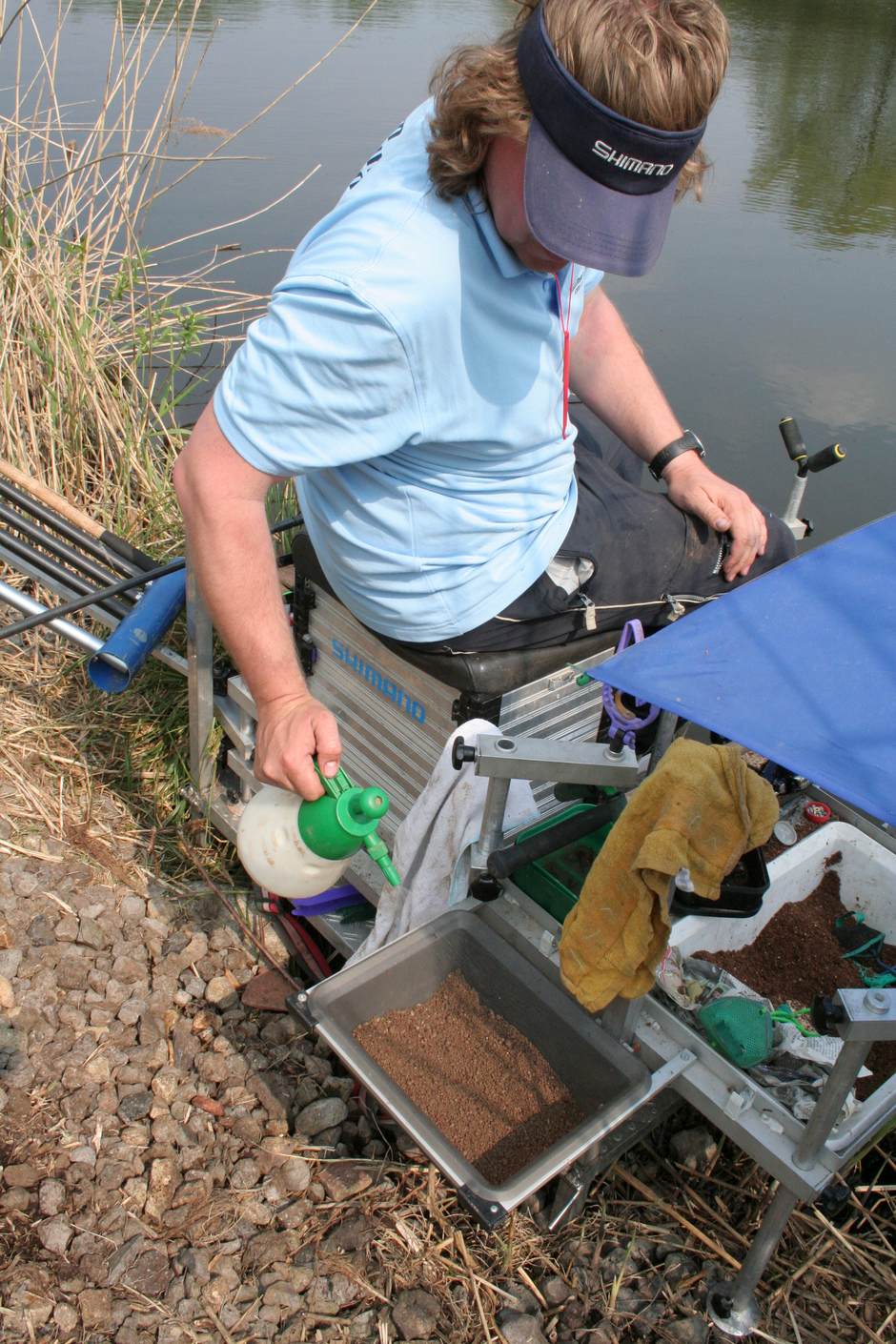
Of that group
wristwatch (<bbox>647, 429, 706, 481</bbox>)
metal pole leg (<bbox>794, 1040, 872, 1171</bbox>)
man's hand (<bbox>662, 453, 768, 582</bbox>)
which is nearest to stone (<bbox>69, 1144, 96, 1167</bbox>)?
metal pole leg (<bbox>794, 1040, 872, 1171</bbox>)

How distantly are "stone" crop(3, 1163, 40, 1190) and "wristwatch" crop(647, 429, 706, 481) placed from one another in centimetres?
187

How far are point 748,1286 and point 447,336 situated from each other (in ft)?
5.15

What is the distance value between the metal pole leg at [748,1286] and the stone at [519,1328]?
287 millimetres

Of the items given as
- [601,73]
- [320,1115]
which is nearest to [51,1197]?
[320,1115]

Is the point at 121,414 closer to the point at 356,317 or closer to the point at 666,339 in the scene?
the point at 356,317

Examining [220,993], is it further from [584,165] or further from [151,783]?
[584,165]

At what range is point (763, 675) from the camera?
169 centimetres

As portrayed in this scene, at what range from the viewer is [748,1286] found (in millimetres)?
1833

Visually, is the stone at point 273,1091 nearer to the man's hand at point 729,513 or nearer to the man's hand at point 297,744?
the man's hand at point 297,744

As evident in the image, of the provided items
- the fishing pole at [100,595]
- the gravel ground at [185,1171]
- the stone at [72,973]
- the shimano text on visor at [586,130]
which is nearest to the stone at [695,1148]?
the gravel ground at [185,1171]

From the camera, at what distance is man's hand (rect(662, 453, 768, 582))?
7.92 feet

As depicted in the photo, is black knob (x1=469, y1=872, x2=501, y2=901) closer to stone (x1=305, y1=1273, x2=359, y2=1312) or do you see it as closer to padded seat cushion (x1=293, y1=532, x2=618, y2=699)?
padded seat cushion (x1=293, y1=532, x2=618, y2=699)

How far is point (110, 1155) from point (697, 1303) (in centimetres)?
107

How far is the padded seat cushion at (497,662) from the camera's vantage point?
210cm
